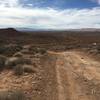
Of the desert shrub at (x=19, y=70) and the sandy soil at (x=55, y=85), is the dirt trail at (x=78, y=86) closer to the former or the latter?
the sandy soil at (x=55, y=85)

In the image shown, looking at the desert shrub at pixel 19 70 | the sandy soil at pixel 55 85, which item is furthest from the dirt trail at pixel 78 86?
the desert shrub at pixel 19 70

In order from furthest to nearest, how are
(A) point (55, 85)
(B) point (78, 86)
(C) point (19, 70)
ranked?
(C) point (19, 70), (A) point (55, 85), (B) point (78, 86)

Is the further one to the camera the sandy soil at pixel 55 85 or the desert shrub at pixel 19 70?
the desert shrub at pixel 19 70

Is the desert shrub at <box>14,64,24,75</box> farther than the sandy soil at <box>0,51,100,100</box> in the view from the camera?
Yes

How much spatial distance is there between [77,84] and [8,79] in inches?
152

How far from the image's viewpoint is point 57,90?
35.0ft

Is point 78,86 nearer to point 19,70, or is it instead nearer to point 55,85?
point 55,85

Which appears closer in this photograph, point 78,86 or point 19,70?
point 78,86

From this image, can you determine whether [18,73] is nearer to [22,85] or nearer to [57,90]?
[22,85]

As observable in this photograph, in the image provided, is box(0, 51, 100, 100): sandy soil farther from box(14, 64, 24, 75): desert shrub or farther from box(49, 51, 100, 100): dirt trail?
box(14, 64, 24, 75): desert shrub

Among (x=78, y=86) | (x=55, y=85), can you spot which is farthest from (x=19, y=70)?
(x=78, y=86)

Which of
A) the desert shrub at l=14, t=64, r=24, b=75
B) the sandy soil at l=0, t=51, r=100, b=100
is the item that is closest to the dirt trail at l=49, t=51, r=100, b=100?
the sandy soil at l=0, t=51, r=100, b=100

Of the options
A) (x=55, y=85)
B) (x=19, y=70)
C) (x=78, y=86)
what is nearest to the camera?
(x=78, y=86)

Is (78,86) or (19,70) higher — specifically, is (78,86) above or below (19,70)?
below
